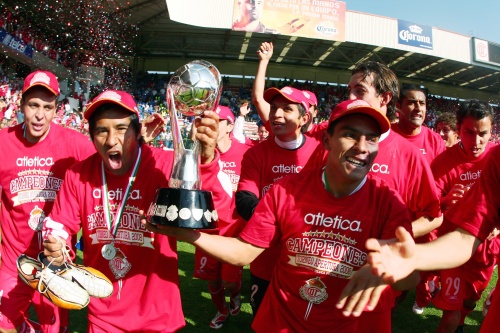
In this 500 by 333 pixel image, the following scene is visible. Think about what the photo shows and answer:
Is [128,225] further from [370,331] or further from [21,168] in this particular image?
[370,331]

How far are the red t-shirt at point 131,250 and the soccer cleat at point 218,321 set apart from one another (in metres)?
2.22

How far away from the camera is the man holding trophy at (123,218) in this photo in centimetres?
276

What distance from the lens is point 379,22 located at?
77.7 ft

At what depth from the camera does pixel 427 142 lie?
16.2 ft

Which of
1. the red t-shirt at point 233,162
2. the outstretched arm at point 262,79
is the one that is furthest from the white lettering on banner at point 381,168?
the red t-shirt at point 233,162

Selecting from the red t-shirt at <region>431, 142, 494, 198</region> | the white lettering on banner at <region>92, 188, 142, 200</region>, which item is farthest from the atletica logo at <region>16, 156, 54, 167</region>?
the red t-shirt at <region>431, 142, 494, 198</region>

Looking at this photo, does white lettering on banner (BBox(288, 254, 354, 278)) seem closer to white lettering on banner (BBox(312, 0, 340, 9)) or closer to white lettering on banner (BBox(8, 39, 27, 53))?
white lettering on banner (BBox(8, 39, 27, 53))

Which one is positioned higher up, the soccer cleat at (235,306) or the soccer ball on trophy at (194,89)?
the soccer ball on trophy at (194,89)

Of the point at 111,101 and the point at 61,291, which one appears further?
the point at 111,101

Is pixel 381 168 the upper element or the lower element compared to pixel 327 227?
upper

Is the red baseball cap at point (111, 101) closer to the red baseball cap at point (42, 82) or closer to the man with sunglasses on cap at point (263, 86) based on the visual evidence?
the red baseball cap at point (42, 82)

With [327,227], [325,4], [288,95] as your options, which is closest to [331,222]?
[327,227]

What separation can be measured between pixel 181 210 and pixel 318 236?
0.75 metres

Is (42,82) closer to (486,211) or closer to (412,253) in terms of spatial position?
(412,253)
